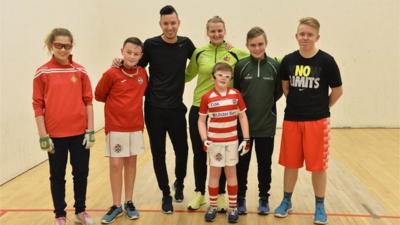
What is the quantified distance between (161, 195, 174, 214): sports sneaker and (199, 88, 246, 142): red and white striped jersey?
655 millimetres

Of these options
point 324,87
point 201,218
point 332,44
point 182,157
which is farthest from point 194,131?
point 332,44

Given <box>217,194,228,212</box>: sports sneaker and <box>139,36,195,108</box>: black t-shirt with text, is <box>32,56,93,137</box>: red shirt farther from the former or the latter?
<box>217,194,228,212</box>: sports sneaker

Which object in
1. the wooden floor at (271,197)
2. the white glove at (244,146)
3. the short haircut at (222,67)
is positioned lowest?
the wooden floor at (271,197)

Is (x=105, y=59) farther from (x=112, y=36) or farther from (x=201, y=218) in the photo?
(x=201, y=218)

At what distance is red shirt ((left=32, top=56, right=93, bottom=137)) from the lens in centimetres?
258

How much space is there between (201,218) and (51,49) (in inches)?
60.7

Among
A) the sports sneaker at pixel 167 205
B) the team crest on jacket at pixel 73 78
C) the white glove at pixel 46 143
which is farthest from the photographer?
the sports sneaker at pixel 167 205

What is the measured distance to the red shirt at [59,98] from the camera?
2576mm

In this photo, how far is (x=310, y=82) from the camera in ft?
8.98

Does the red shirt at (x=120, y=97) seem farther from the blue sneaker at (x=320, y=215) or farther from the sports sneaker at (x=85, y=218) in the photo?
the blue sneaker at (x=320, y=215)

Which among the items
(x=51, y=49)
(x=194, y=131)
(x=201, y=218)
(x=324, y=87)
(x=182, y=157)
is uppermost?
(x=51, y=49)

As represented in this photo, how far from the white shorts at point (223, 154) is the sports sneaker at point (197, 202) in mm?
489

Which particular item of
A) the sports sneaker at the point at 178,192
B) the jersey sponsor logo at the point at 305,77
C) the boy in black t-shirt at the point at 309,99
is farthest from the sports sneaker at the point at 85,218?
the jersey sponsor logo at the point at 305,77

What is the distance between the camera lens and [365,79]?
6.24 m
